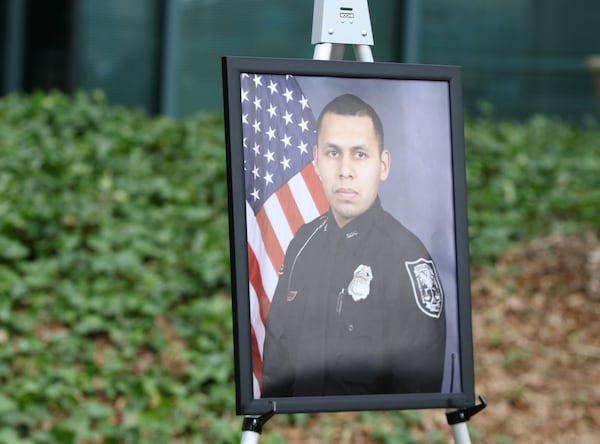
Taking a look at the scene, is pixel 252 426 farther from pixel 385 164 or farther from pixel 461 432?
pixel 385 164

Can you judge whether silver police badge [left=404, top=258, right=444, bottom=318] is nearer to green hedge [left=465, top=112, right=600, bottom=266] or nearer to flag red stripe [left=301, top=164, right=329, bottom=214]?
flag red stripe [left=301, top=164, right=329, bottom=214]

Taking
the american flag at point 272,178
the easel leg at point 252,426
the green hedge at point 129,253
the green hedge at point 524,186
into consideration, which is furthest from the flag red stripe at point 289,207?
the green hedge at point 524,186

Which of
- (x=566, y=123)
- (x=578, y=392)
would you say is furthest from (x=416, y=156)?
(x=566, y=123)

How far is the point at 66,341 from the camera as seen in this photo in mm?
4660

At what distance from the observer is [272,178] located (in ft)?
8.59

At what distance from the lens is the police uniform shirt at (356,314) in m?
2.60

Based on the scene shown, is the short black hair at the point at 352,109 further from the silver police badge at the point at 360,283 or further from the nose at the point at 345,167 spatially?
the silver police badge at the point at 360,283

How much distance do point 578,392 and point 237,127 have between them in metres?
3.05

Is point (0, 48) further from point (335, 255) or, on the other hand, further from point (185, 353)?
point (335, 255)

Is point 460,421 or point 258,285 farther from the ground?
point 258,285

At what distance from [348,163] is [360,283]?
1.07 feet

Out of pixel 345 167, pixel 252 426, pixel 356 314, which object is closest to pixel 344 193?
pixel 345 167

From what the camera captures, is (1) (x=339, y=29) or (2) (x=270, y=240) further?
(1) (x=339, y=29)

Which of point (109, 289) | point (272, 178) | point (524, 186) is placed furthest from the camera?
point (524, 186)
